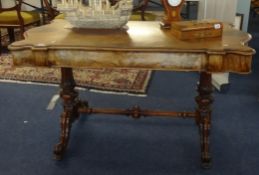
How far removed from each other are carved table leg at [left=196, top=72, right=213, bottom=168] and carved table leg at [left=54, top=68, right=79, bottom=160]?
720mm

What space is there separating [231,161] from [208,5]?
1.72 m

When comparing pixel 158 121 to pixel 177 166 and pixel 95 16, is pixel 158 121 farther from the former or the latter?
pixel 95 16

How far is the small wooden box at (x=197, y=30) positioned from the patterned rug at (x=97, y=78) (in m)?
1.21

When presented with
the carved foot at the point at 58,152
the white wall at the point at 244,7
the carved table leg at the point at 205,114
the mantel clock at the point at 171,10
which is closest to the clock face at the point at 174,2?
the mantel clock at the point at 171,10

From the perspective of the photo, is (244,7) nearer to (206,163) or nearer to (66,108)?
(206,163)

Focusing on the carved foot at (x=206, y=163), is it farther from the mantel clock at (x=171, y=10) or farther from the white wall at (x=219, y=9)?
the white wall at (x=219, y=9)

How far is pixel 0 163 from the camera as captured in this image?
1.80m

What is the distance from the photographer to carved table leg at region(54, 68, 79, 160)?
1.82m

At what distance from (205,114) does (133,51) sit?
0.64m

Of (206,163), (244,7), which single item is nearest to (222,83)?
(244,7)

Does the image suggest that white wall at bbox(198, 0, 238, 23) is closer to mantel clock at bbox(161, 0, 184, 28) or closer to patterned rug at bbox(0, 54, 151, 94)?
patterned rug at bbox(0, 54, 151, 94)

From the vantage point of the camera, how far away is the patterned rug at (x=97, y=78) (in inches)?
109

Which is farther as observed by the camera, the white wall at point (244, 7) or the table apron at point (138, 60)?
the white wall at point (244, 7)

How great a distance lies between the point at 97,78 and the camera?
2.97m
